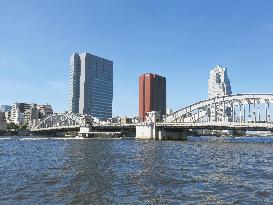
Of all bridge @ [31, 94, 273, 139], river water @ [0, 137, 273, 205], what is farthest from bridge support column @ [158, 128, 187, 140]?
river water @ [0, 137, 273, 205]

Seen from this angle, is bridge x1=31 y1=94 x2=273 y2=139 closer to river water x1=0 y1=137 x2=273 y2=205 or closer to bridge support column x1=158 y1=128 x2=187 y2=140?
bridge support column x1=158 y1=128 x2=187 y2=140

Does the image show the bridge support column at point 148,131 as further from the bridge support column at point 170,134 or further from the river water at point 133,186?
the river water at point 133,186

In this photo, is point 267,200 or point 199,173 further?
point 199,173

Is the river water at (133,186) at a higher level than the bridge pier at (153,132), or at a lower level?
lower

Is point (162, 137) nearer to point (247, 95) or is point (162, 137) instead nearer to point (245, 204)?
point (247, 95)

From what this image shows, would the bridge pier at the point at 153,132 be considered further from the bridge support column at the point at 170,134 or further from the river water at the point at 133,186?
the river water at the point at 133,186

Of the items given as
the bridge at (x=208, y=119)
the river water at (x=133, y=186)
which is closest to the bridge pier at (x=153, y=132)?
the bridge at (x=208, y=119)

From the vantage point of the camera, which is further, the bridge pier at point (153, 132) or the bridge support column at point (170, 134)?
the bridge support column at point (170, 134)

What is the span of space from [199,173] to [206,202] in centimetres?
1523

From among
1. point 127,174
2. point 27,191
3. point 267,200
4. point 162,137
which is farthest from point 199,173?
point 162,137

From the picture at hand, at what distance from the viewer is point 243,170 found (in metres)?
44.3

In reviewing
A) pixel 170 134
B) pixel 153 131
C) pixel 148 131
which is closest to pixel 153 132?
pixel 153 131

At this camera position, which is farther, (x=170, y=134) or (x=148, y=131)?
(x=170, y=134)

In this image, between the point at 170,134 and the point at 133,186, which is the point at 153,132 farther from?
the point at 133,186
